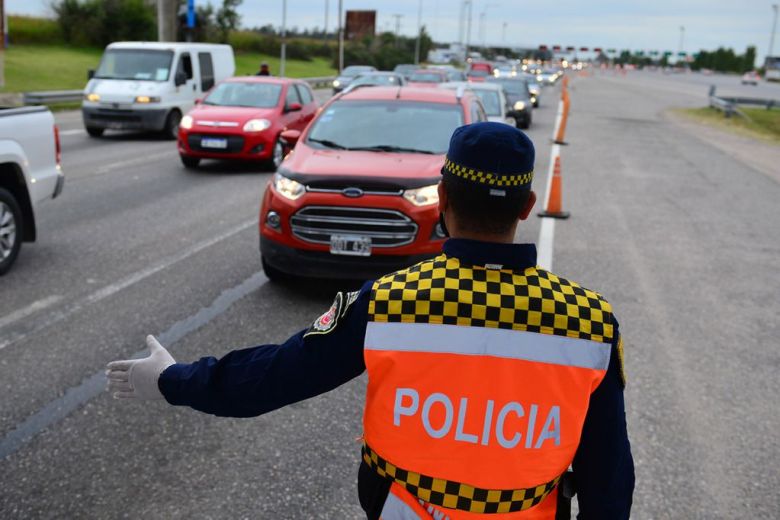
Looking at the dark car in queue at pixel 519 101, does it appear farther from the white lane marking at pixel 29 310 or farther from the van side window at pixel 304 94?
the white lane marking at pixel 29 310

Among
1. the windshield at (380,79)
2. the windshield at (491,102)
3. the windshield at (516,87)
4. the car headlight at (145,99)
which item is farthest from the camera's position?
the windshield at (380,79)

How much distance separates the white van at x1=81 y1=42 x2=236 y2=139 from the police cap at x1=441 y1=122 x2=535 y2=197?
17389 millimetres

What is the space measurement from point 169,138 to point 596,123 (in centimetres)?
1547

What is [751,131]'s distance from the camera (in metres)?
27.1

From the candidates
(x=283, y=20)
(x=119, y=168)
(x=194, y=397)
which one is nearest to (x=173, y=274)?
(x=194, y=397)

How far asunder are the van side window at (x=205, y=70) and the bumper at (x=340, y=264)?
46.9 feet

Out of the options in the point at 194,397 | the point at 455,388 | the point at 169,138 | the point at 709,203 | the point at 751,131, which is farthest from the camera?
the point at 751,131

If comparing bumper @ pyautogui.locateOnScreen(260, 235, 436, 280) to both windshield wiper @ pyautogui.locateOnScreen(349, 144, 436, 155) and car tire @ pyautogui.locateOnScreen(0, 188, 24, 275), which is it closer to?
windshield wiper @ pyautogui.locateOnScreen(349, 144, 436, 155)

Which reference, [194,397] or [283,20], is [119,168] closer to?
[194,397]

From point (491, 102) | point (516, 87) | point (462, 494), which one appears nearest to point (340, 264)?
point (462, 494)

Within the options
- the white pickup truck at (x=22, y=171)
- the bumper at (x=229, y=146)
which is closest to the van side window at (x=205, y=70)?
the bumper at (x=229, y=146)

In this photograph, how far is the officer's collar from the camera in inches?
68.2

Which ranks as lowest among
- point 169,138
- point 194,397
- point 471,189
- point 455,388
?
point 169,138

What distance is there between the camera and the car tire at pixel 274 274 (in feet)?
23.1
